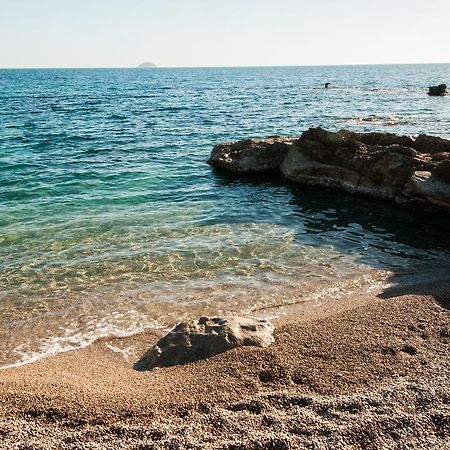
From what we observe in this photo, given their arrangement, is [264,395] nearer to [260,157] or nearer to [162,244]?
[162,244]

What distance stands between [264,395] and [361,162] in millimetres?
14770

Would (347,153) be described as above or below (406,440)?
above

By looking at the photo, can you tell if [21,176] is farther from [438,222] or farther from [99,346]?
[438,222]

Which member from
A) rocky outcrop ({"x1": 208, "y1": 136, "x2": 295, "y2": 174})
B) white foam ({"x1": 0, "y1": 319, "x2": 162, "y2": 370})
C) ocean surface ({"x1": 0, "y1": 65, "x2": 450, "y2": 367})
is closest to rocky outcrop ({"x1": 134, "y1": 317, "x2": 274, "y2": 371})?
white foam ({"x1": 0, "y1": 319, "x2": 162, "y2": 370})

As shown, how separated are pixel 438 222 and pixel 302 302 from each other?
7757 millimetres

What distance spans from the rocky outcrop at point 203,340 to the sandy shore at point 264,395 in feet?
0.88

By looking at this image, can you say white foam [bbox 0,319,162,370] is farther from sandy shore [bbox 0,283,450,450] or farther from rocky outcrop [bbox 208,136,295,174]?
rocky outcrop [bbox 208,136,295,174]

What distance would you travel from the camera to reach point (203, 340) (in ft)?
26.5

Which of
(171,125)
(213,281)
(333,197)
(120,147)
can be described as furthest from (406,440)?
(171,125)

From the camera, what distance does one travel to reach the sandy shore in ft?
19.0

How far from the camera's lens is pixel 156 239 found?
1462 cm

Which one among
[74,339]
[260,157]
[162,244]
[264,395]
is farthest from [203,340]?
[260,157]

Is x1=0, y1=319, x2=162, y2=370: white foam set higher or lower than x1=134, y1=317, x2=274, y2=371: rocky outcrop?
lower

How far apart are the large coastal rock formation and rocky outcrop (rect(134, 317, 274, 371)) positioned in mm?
10842
